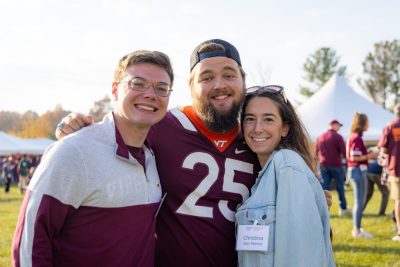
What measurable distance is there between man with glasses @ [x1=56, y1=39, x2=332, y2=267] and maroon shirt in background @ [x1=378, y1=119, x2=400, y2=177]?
15.4 feet

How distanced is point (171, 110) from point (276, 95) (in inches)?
29.8

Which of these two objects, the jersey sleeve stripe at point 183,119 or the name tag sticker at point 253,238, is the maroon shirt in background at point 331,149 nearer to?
the jersey sleeve stripe at point 183,119

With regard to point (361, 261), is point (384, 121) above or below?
above

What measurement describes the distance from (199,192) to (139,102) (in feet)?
2.44

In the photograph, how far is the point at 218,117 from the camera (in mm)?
2951

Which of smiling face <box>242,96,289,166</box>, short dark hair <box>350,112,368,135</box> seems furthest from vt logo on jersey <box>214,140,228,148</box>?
short dark hair <box>350,112,368,135</box>

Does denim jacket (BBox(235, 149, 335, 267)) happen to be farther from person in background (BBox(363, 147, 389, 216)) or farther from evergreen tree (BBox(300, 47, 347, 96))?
evergreen tree (BBox(300, 47, 347, 96))

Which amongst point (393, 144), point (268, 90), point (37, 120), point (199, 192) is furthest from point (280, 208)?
point (37, 120)

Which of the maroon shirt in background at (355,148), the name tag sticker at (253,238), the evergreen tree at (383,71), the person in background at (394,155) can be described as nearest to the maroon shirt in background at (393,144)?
the person in background at (394,155)

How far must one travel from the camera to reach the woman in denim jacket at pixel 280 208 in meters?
2.36

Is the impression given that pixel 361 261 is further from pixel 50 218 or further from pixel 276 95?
pixel 50 218

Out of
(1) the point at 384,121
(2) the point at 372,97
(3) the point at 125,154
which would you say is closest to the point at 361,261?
(3) the point at 125,154

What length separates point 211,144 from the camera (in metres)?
2.98

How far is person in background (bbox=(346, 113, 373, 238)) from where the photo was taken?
752cm
